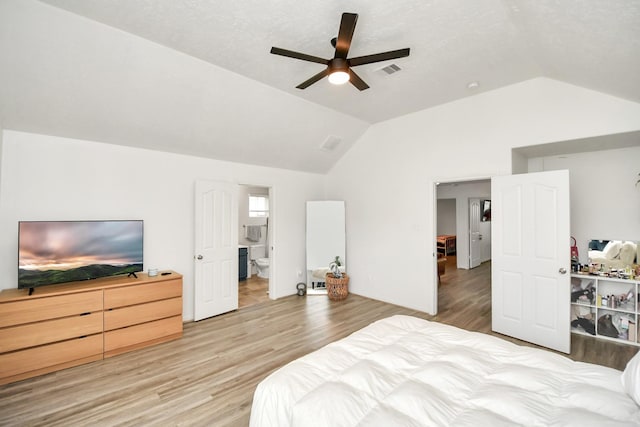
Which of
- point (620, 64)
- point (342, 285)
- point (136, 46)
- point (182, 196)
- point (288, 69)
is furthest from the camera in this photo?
point (342, 285)

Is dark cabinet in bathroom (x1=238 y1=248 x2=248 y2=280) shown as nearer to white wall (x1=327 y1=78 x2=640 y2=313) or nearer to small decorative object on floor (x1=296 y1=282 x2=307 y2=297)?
small decorative object on floor (x1=296 y1=282 x2=307 y2=297)

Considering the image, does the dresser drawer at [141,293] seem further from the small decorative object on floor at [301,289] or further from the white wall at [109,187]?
the small decorative object on floor at [301,289]

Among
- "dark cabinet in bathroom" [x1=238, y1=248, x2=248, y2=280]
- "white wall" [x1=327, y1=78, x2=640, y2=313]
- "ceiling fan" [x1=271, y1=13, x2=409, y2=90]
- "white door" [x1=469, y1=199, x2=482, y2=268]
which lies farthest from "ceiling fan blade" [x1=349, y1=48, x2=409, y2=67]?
"white door" [x1=469, y1=199, x2=482, y2=268]

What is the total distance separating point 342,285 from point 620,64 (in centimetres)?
434

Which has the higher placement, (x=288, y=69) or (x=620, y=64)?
(x=288, y=69)

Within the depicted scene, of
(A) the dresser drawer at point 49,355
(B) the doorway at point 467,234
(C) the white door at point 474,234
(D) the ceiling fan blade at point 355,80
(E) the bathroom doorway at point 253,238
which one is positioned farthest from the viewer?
(C) the white door at point 474,234

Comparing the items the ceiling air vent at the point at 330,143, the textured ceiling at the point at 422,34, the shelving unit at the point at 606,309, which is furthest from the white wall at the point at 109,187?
the shelving unit at the point at 606,309

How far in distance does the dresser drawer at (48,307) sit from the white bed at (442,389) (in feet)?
8.14

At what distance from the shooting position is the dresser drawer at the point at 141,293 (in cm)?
305

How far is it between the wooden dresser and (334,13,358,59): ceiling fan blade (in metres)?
3.16

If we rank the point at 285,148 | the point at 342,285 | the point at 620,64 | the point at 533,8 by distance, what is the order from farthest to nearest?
the point at 342,285 < the point at 285,148 < the point at 620,64 < the point at 533,8

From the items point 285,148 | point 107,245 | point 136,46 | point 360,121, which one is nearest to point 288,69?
point 136,46

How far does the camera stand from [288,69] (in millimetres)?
3043

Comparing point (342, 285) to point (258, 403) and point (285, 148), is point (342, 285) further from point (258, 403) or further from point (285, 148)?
point (258, 403)
